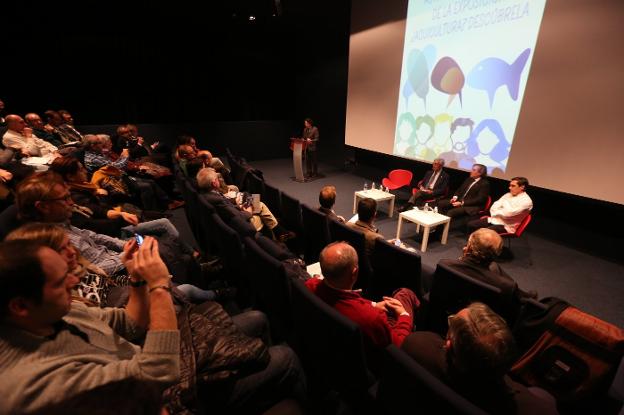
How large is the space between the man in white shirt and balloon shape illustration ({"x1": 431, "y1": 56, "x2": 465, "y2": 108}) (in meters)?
1.80

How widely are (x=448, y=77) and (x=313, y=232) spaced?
3833 mm

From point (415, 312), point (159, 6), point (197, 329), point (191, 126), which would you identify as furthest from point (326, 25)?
point (197, 329)

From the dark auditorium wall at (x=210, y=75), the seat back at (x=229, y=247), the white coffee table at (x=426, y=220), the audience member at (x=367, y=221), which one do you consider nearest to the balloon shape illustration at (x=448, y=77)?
the dark auditorium wall at (x=210, y=75)

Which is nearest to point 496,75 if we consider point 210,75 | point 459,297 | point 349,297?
point 459,297

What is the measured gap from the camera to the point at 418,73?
5551 mm

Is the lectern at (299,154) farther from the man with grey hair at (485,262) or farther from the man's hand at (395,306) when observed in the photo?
the man's hand at (395,306)

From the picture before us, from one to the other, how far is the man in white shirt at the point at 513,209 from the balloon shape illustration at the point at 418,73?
242 centimetres

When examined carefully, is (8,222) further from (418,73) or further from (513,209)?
(418,73)

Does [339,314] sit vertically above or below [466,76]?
below

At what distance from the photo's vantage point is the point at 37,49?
6270mm

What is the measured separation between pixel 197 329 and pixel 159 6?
758cm

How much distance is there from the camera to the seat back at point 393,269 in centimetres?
229

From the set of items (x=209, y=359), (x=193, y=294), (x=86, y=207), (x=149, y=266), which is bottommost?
(x=193, y=294)

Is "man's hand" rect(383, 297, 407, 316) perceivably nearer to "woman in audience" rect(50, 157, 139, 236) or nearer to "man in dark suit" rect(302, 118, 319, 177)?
"woman in audience" rect(50, 157, 139, 236)
